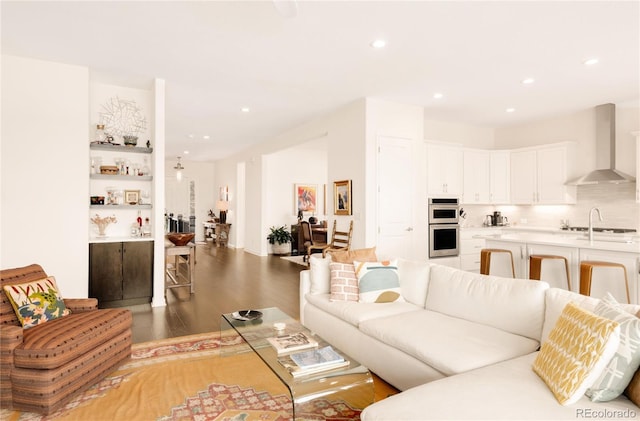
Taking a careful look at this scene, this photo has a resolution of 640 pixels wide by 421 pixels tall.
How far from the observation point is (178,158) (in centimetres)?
1155

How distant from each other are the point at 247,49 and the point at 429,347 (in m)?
3.25

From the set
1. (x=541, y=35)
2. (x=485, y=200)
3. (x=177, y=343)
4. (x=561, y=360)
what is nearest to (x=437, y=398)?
(x=561, y=360)

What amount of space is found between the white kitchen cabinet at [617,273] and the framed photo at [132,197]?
5482 millimetres

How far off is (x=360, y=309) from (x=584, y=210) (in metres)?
5.40

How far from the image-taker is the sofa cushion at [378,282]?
10.1 ft

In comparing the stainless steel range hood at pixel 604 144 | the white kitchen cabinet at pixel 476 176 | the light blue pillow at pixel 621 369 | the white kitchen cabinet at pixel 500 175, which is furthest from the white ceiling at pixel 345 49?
the light blue pillow at pixel 621 369

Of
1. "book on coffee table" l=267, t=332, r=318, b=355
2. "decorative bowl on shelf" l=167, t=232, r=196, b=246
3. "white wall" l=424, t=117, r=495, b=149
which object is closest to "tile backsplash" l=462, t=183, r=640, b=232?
"white wall" l=424, t=117, r=495, b=149

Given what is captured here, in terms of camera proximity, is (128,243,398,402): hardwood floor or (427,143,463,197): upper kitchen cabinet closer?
(128,243,398,402): hardwood floor

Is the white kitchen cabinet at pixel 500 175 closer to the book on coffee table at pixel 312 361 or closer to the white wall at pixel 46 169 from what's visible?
the book on coffee table at pixel 312 361

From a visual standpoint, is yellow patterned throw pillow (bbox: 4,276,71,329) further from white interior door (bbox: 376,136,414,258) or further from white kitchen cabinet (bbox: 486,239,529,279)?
white kitchen cabinet (bbox: 486,239,529,279)

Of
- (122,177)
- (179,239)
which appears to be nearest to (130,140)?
(122,177)

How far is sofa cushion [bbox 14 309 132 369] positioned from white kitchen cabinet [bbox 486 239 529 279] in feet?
14.6

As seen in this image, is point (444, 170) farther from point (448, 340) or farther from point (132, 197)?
point (132, 197)

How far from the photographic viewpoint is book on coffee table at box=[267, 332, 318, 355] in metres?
2.21
